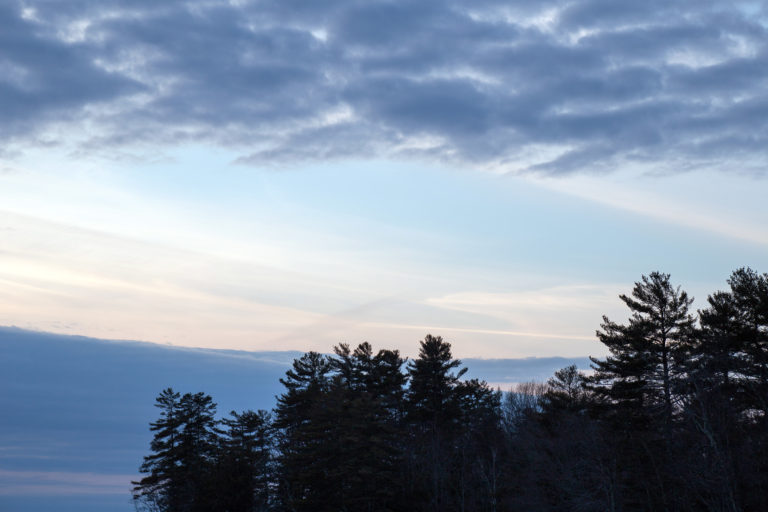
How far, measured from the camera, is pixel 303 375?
78000 millimetres

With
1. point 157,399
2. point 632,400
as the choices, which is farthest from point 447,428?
point 157,399

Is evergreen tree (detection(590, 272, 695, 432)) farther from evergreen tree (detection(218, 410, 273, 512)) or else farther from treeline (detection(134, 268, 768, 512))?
evergreen tree (detection(218, 410, 273, 512))

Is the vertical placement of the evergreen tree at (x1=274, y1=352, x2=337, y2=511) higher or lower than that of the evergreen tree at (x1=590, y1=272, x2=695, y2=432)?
lower

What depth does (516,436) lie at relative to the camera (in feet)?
270

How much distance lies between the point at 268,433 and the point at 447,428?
20786 mm

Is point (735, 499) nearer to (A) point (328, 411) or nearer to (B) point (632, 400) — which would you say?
(B) point (632, 400)

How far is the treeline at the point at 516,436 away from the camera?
42406mm

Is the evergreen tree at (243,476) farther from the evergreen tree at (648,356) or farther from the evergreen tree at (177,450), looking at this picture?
the evergreen tree at (648,356)

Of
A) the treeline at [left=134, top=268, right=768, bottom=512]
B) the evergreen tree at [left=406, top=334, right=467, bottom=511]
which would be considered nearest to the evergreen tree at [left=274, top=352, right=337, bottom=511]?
the treeline at [left=134, top=268, right=768, bottom=512]

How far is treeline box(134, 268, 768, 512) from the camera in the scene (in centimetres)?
4241

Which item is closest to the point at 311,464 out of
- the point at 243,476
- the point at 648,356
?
the point at 243,476

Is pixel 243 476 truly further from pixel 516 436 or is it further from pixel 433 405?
pixel 516 436

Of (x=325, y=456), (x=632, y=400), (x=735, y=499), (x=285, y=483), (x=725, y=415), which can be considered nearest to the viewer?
(x=735, y=499)

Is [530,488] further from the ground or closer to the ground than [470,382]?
closer to the ground
